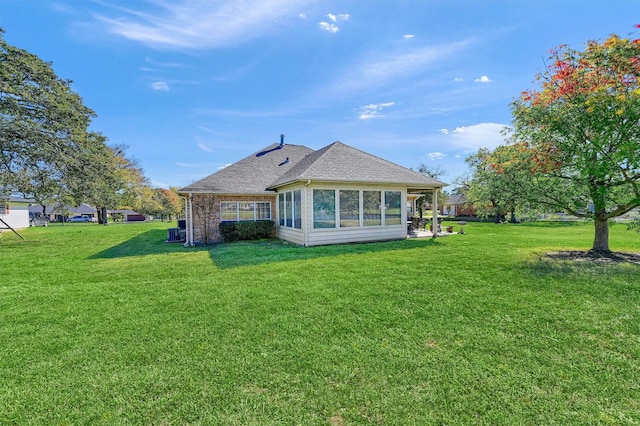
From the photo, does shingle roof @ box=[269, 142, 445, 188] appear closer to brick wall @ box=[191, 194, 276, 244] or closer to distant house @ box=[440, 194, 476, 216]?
brick wall @ box=[191, 194, 276, 244]

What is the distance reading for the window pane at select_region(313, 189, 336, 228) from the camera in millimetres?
11273

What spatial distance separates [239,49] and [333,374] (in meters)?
12.9

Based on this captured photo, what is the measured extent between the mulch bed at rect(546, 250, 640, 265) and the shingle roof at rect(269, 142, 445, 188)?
561cm

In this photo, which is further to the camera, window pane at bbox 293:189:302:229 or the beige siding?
window pane at bbox 293:189:302:229

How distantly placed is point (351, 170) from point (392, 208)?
2658 mm

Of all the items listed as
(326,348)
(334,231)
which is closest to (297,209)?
(334,231)

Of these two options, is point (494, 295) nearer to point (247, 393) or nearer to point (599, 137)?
point (247, 393)

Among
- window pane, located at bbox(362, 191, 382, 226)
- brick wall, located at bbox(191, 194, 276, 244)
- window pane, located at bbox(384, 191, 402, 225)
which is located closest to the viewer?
window pane, located at bbox(362, 191, 382, 226)

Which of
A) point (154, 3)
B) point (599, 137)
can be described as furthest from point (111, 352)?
point (599, 137)

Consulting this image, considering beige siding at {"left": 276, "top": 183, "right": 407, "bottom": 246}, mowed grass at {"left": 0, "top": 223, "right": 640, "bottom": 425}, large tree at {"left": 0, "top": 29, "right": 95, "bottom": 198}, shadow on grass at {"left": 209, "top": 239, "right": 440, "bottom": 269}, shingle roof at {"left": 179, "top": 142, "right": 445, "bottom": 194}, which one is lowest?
mowed grass at {"left": 0, "top": 223, "right": 640, "bottom": 425}

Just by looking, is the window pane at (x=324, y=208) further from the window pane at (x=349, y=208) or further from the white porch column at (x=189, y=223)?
the white porch column at (x=189, y=223)

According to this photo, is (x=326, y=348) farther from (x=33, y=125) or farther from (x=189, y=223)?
(x=33, y=125)

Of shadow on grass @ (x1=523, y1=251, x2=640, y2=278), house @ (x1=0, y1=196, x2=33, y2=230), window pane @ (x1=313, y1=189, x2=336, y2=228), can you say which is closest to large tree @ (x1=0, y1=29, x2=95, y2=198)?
window pane @ (x1=313, y1=189, x2=336, y2=228)

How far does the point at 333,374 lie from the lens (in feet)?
9.37
